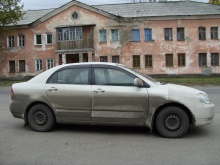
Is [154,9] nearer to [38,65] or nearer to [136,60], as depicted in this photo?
[136,60]

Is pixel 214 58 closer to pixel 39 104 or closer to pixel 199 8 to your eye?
pixel 199 8

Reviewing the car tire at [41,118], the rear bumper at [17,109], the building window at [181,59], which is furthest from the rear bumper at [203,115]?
the building window at [181,59]

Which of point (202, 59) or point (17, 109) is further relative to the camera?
point (202, 59)

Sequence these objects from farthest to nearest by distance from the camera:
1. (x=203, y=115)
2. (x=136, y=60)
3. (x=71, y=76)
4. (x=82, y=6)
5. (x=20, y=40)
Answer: (x=20, y=40), (x=82, y=6), (x=136, y=60), (x=71, y=76), (x=203, y=115)

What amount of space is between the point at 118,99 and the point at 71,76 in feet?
4.10

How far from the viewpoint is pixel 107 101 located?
6.00m

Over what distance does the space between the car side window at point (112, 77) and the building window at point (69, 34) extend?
30.3 meters

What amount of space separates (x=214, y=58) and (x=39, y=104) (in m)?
32.2

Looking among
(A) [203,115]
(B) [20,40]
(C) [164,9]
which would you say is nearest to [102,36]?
(C) [164,9]

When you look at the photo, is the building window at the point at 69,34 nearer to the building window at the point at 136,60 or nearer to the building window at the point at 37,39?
the building window at the point at 37,39

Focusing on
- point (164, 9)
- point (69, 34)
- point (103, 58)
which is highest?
point (164, 9)

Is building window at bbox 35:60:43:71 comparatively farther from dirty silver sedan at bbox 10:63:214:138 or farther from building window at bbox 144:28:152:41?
dirty silver sedan at bbox 10:63:214:138

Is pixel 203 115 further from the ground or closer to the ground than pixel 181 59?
closer to the ground

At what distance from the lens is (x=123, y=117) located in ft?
19.6
